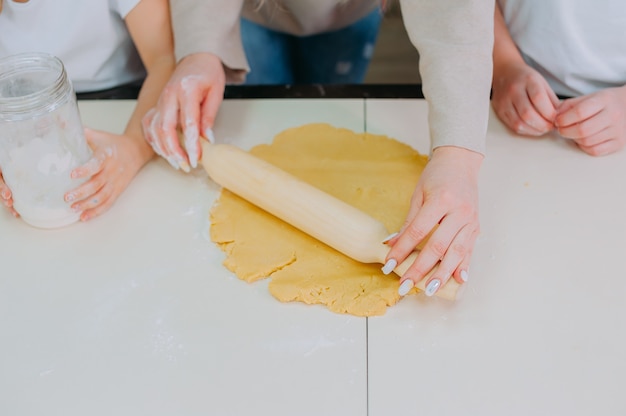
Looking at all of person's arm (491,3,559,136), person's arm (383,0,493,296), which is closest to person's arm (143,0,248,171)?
person's arm (383,0,493,296)

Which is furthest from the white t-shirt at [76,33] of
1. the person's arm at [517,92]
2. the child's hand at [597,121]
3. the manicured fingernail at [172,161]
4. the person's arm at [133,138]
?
the child's hand at [597,121]

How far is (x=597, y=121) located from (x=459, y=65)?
0.92 ft

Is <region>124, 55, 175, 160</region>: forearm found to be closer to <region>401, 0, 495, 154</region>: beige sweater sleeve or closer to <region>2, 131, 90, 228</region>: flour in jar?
<region>2, 131, 90, 228</region>: flour in jar

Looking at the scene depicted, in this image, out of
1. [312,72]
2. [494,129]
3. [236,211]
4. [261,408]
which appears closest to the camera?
[261,408]

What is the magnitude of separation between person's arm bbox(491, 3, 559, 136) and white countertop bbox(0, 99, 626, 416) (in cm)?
9

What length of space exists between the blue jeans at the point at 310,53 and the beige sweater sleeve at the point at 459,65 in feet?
1.78

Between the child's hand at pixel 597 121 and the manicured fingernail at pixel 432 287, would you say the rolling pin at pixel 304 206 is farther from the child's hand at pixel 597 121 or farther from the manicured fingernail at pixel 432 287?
the child's hand at pixel 597 121

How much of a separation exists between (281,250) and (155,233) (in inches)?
7.8

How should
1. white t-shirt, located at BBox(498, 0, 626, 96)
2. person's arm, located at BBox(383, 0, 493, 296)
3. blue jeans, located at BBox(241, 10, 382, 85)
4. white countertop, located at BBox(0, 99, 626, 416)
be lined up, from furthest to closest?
blue jeans, located at BBox(241, 10, 382, 85) → white t-shirt, located at BBox(498, 0, 626, 96) → person's arm, located at BBox(383, 0, 493, 296) → white countertop, located at BBox(0, 99, 626, 416)

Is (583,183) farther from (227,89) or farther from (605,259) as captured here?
(227,89)

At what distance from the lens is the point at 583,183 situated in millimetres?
1022

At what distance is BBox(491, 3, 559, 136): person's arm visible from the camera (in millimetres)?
1076

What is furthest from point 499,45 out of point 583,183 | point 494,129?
point 583,183

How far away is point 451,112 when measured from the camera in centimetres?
93
